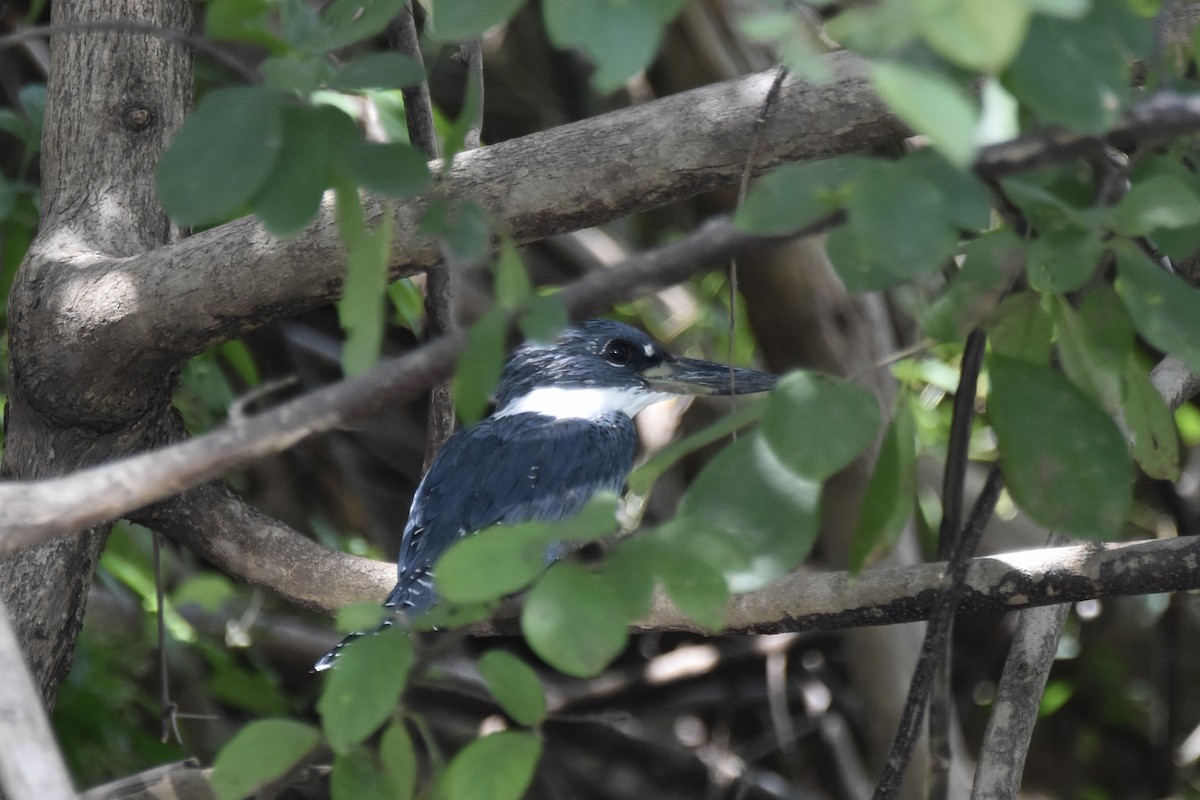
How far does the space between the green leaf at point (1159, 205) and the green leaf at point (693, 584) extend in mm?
345

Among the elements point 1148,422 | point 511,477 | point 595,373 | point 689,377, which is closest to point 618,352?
point 595,373

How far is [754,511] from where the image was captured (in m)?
0.81

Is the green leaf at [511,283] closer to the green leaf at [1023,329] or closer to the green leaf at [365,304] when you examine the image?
the green leaf at [365,304]

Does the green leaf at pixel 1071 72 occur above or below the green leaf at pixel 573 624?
above

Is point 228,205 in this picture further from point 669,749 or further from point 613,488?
point 669,749

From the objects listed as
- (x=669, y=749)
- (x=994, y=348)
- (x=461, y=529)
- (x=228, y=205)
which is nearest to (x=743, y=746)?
(x=669, y=749)

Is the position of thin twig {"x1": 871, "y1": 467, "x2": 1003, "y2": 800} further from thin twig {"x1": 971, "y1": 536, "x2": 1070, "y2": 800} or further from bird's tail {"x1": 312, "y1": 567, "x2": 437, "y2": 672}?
bird's tail {"x1": 312, "y1": 567, "x2": 437, "y2": 672}

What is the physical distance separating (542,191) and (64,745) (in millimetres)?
1517

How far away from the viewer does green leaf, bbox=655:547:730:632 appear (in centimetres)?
73

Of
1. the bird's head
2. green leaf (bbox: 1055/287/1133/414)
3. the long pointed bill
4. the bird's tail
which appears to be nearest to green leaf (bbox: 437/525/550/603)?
green leaf (bbox: 1055/287/1133/414)

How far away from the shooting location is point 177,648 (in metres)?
2.79

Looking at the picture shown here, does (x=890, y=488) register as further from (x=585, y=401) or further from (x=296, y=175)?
(x=585, y=401)

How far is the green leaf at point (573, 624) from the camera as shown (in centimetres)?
71

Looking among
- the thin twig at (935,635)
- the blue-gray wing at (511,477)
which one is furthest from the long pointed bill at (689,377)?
the thin twig at (935,635)
